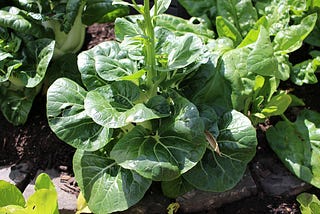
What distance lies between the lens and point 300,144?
2.56m

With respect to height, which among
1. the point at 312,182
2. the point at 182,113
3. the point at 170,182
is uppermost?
the point at 182,113

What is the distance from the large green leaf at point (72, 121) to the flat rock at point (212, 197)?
0.50 metres

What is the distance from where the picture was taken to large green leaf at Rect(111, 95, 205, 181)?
6.87 feet

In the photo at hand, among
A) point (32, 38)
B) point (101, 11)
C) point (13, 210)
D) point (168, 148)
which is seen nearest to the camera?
point (13, 210)

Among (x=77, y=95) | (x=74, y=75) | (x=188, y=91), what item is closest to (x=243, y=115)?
(x=188, y=91)

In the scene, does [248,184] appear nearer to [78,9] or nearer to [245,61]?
[245,61]

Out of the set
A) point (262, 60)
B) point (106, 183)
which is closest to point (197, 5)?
point (262, 60)

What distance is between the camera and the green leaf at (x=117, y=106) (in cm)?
207

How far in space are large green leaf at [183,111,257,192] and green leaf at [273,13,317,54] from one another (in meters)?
0.47

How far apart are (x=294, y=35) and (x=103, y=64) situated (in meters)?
0.95

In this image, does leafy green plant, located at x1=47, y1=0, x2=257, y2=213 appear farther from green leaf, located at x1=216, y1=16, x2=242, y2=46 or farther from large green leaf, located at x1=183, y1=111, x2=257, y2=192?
green leaf, located at x1=216, y1=16, x2=242, y2=46

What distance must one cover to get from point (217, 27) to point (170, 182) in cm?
82

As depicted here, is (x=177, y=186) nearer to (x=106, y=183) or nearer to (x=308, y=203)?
(x=106, y=183)

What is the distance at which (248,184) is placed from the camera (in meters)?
2.50
